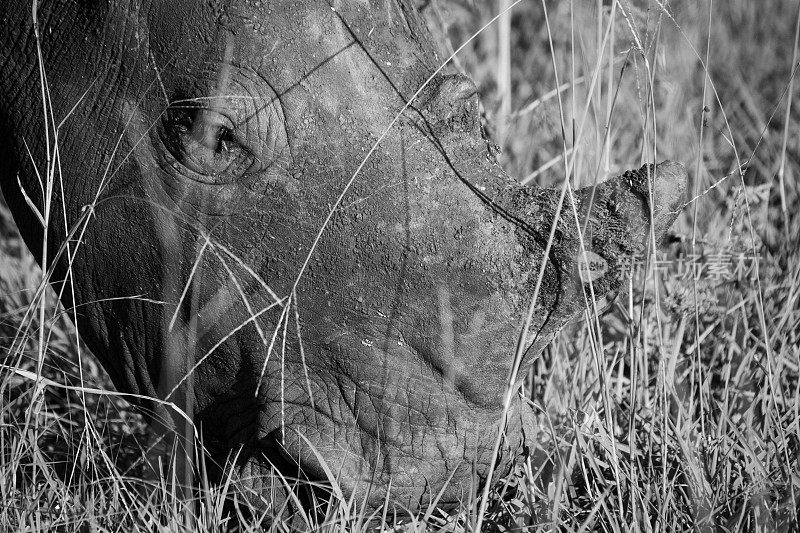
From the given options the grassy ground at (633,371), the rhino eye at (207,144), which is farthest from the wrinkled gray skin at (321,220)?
the grassy ground at (633,371)

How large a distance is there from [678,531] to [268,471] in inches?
32.0

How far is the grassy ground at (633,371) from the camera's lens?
6.32 feet

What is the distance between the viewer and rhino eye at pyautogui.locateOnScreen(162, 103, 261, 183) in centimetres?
163

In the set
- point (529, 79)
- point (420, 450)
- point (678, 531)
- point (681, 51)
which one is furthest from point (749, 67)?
point (420, 450)

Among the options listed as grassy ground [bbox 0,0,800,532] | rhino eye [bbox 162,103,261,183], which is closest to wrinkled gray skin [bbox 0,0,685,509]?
rhino eye [bbox 162,103,261,183]

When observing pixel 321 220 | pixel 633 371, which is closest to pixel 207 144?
pixel 321 220

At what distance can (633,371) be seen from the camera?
6.65ft

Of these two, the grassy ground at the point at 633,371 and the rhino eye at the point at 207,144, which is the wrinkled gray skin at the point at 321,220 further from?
the grassy ground at the point at 633,371

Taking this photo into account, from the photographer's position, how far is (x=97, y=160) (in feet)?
5.84

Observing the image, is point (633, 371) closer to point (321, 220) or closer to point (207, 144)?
point (321, 220)

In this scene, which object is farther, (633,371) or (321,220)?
(633,371)

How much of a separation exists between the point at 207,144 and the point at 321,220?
236 millimetres

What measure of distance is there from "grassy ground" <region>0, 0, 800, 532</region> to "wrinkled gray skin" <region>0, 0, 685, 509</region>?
0.18m

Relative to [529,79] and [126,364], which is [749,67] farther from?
[126,364]
